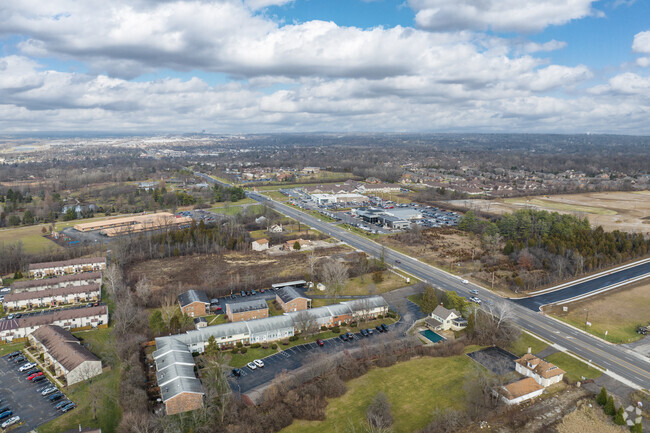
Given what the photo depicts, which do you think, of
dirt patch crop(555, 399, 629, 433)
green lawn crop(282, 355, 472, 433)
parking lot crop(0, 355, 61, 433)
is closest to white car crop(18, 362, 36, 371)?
parking lot crop(0, 355, 61, 433)

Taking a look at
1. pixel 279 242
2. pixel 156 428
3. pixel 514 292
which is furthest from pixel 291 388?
pixel 279 242

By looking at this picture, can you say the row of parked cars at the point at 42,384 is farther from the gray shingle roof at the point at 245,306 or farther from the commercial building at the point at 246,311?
the gray shingle roof at the point at 245,306

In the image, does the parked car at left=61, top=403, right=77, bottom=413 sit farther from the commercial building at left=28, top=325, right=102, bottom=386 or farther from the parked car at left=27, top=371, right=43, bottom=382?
the parked car at left=27, top=371, right=43, bottom=382

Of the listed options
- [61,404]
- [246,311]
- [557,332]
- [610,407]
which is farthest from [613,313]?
[61,404]

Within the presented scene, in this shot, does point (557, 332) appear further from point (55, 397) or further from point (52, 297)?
point (52, 297)

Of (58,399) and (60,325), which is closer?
(58,399)

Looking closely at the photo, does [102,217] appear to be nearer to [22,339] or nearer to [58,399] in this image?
[22,339]

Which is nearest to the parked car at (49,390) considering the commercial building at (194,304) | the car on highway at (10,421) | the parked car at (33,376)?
the parked car at (33,376)
